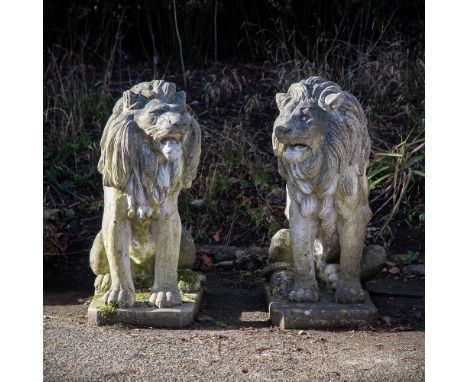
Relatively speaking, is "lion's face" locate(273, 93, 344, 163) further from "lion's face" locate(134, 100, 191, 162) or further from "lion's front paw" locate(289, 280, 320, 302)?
"lion's front paw" locate(289, 280, 320, 302)

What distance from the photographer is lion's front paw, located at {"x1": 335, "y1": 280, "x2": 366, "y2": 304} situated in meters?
6.23

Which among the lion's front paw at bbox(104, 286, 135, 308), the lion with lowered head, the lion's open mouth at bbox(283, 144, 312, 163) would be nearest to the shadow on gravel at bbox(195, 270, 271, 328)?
the lion with lowered head

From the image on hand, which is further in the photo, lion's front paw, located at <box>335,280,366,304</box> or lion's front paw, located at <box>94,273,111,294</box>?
lion's front paw, located at <box>94,273,111,294</box>

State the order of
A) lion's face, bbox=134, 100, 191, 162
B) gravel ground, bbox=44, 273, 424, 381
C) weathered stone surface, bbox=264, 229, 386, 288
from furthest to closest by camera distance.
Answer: weathered stone surface, bbox=264, 229, 386, 288, lion's face, bbox=134, 100, 191, 162, gravel ground, bbox=44, 273, 424, 381

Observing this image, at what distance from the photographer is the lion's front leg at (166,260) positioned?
242 inches

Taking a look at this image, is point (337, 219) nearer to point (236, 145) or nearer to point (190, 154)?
point (190, 154)

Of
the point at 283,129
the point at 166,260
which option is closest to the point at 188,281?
the point at 166,260

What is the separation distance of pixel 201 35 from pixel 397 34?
79.4 inches

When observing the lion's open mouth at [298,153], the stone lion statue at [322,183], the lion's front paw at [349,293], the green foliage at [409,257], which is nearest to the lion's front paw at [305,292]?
the stone lion statue at [322,183]

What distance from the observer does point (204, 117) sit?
9523mm

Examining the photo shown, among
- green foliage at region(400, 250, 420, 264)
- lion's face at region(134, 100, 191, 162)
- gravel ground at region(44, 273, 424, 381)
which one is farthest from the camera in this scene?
green foliage at region(400, 250, 420, 264)

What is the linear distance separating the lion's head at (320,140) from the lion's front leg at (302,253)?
0.14 metres

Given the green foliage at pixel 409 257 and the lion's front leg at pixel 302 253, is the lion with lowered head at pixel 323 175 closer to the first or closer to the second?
the lion's front leg at pixel 302 253

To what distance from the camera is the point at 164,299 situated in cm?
616
